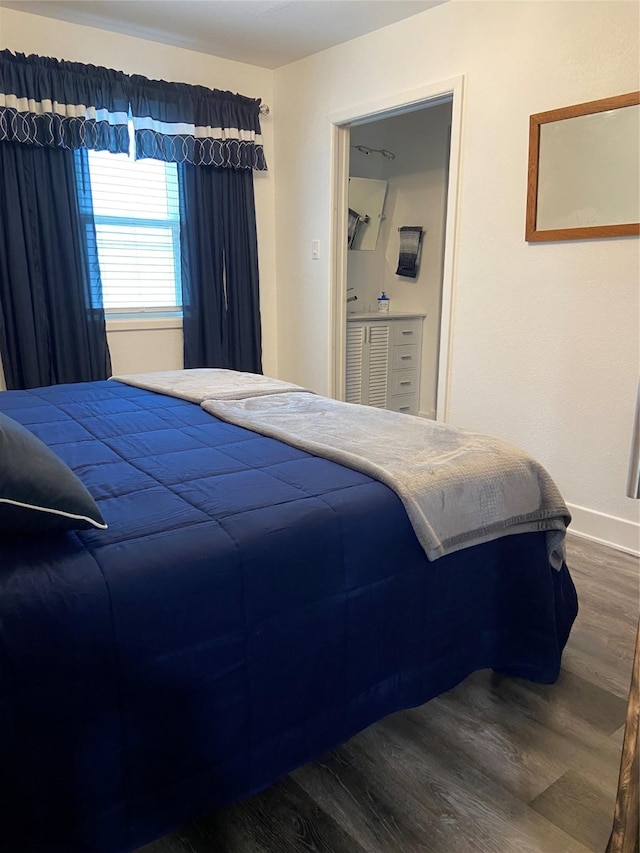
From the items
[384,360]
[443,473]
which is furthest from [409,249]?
[443,473]

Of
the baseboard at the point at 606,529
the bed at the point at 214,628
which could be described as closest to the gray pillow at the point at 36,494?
the bed at the point at 214,628

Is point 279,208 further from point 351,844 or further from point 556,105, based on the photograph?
point 351,844

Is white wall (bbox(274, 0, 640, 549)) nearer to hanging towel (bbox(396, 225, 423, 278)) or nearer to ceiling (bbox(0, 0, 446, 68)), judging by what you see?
ceiling (bbox(0, 0, 446, 68))

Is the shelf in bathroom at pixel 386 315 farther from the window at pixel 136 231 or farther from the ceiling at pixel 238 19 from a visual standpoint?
the ceiling at pixel 238 19

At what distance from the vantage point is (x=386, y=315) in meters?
4.58

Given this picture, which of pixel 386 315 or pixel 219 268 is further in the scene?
pixel 386 315

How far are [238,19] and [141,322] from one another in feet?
5.92

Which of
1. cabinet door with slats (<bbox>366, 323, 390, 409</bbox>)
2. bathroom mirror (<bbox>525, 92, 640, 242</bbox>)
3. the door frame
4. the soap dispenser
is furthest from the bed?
the soap dispenser

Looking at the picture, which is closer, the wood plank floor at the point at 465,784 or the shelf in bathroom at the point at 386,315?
the wood plank floor at the point at 465,784

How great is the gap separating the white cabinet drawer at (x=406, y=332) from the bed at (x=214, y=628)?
3089 millimetres

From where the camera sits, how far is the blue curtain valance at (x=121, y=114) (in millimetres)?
3227

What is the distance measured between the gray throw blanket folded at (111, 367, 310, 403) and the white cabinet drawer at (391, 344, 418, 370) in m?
2.10

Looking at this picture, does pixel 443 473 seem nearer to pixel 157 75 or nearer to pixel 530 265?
pixel 530 265

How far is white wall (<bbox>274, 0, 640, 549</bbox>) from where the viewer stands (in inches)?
101
